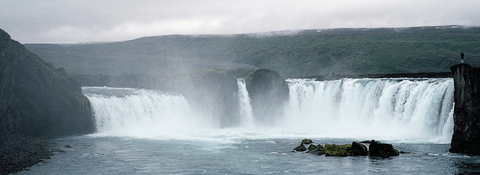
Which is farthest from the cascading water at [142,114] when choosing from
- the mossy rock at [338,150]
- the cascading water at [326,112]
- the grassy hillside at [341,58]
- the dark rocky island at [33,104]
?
the grassy hillside at [341,58]

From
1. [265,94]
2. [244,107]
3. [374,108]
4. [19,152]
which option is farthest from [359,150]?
[265,94]

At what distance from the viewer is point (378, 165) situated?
2838 centimetres

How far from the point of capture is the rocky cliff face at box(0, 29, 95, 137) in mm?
37281

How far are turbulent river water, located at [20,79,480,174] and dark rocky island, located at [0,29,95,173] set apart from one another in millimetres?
2154

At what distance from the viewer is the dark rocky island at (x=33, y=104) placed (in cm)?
3538

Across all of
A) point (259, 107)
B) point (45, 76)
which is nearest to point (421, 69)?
point (259, 107)

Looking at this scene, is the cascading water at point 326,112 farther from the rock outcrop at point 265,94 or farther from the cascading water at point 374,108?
the rock outcrop at point 265,94

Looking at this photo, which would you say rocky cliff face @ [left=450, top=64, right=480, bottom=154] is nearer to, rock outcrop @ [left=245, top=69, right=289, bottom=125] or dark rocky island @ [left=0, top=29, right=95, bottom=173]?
dark rocky island @ [left=0, top=29, right=95, bottom=173]

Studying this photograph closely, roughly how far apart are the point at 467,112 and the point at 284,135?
2141 centimetres

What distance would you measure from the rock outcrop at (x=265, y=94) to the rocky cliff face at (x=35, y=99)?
2543 centimetres

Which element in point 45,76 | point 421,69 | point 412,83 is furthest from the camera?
point 421,69

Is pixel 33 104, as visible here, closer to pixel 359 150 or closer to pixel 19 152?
pixel 19 152

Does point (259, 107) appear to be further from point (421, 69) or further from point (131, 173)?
point (421, 69)

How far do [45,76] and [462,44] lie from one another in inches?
6256
